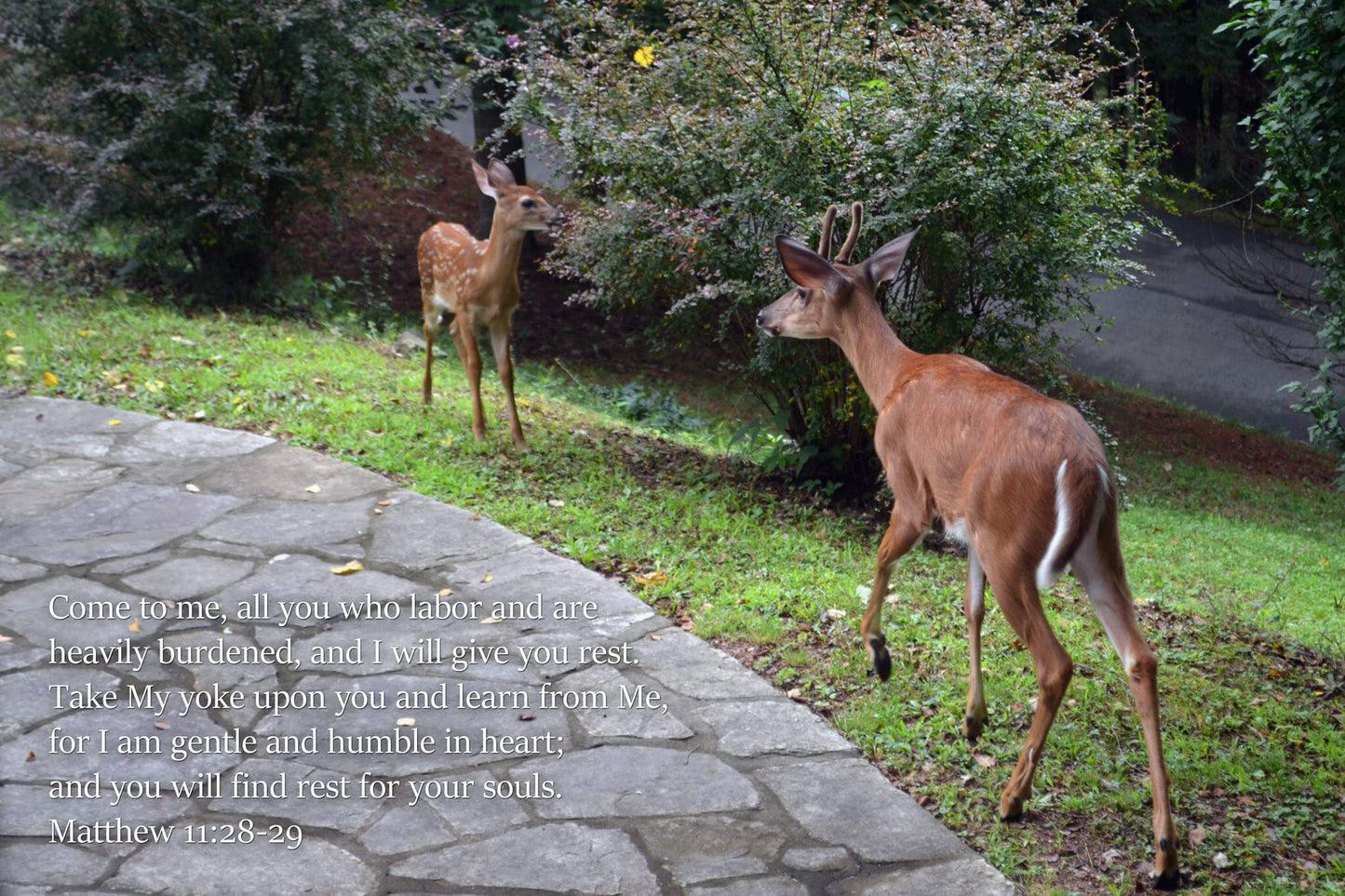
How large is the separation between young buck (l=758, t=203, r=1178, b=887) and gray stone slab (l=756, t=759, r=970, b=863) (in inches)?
12.9

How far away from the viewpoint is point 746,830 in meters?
3.70

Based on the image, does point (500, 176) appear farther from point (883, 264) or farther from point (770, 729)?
point (770, 729)

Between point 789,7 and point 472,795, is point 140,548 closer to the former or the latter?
point 472,795

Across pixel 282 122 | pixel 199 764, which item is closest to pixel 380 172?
pixel 282 122

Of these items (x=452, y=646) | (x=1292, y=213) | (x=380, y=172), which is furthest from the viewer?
(x=380, y=172)

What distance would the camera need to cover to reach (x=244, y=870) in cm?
341

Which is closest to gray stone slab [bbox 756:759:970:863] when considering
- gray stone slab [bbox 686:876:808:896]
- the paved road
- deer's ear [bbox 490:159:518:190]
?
gray stone slab [bbox 686:876:808:896]

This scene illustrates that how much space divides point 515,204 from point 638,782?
427 centimetres

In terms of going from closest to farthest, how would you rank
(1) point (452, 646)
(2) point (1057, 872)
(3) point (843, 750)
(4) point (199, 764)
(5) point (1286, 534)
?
(2) point (1057, 872)
(4) point (199, 764)
(3) point (843, 750)
(1) point (452, 646)
(5) point (1286, 534)

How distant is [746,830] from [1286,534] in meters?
7.81

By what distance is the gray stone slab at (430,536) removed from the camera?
5.70m

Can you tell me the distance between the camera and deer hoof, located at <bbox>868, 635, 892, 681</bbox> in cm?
478

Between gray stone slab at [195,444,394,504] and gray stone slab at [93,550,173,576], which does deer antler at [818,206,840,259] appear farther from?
gray stone slab at [93,550,173,576]

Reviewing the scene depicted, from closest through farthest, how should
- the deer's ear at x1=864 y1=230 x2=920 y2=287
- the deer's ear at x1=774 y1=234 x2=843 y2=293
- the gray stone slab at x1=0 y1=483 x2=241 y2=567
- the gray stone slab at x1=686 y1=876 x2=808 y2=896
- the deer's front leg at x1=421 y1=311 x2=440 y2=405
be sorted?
the gray stone slab at x1=686 y1=876 x2=808 y2=896
the deer's ear at x1=774 y1=234 x2=843 y2=293
the deer's ear at x1=864 y1=230 x2=920 y2=287
the gray stone slab at x1=0 y1=483 x2=241 y2=567
the deer's front leg at x1=421 y1=311 x2=440 y2=405
